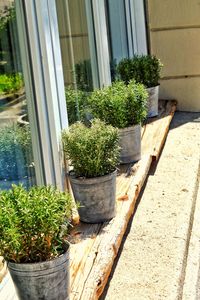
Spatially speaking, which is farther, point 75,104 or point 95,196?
point 75,104

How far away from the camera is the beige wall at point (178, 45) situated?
22.2 ft

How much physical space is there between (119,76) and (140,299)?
10.3 feet

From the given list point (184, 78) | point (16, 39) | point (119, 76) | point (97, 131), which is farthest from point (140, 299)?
point (184, 78)

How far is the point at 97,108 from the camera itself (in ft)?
13.7

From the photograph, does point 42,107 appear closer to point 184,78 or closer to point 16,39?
point 16,39

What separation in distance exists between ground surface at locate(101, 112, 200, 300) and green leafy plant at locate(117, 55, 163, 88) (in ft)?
2.95

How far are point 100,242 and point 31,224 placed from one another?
3.15ft

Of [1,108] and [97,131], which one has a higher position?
[1,108]

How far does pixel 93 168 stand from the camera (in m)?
3.31

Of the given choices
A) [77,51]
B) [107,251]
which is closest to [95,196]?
[107,251]

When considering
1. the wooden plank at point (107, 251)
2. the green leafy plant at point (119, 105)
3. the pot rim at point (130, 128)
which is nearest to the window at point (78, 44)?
the green leafy plant at point (119, 105)

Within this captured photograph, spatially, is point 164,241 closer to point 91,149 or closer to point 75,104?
point 91,149

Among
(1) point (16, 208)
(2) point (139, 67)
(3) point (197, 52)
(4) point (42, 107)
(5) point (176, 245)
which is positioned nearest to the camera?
(1) point (16, 208)

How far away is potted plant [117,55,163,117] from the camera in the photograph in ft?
18.6
